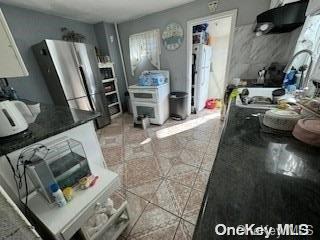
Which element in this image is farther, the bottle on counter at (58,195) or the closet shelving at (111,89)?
the closet shelving at (111,89)

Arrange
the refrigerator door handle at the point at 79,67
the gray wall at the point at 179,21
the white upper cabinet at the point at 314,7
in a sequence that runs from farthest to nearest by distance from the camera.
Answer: the refrigerator door handle at the point at 79,67, the gray wall at the point at 179,21, the white upper cabinet at the point at 314,7

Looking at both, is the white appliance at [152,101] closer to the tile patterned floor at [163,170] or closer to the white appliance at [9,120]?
the tile patterned floor at [163,170]

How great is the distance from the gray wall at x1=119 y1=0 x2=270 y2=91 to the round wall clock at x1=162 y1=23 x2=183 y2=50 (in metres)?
0.07

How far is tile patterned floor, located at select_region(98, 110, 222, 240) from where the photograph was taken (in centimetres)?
121

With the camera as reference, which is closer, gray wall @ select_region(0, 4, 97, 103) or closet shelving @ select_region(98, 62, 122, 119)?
gray wall @ select_region(0, 4, 97, 103)

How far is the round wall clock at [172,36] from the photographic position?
112 inches

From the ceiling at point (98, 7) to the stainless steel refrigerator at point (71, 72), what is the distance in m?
0.55

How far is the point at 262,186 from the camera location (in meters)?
0.43

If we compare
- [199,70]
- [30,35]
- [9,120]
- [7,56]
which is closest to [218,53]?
[199,70]

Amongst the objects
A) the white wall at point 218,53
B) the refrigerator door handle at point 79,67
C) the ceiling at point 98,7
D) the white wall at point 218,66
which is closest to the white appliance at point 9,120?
the refrigerator door handle at point 79,67

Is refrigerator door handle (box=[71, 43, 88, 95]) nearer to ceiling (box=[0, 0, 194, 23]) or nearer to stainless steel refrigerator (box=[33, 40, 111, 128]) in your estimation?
stainless steel refrigerator (box=[33, 40, 111, 128])

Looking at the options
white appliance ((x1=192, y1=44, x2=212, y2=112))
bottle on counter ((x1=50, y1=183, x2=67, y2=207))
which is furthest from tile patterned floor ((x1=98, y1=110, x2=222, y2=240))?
bottle on counter ((x1=50, y1=183, x2=67, y2=207))

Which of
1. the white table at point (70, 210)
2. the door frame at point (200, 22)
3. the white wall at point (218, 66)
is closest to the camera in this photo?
the white table at point (70, 210)

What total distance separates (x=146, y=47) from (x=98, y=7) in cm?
113
